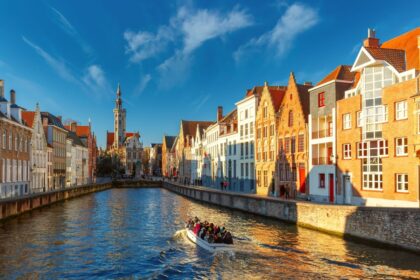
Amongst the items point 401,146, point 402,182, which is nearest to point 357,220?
point 402,182

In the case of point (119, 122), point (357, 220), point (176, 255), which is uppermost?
point (119, 122)

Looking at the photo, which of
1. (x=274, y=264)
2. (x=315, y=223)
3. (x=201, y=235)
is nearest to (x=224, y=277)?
(x=274, y=264)

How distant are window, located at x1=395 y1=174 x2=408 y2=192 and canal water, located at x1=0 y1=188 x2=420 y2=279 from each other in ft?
21.2

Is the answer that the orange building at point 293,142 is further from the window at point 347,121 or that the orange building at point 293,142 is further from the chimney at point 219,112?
the chimney at point 219,112

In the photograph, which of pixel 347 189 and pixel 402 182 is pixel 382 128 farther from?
pixel 347 189

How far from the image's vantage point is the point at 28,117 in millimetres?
64938

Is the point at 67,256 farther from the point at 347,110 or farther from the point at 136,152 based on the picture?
the point at 136,152

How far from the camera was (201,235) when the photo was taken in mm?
29234

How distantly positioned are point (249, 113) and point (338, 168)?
83.9ft

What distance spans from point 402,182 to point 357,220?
18.3ft

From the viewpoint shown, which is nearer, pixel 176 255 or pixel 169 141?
pixel 176 255

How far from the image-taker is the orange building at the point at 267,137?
5538cm

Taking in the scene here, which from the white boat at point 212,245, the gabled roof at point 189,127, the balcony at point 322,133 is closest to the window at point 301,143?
the balcony at point 322,133

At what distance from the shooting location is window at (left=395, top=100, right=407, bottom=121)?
3259cm
